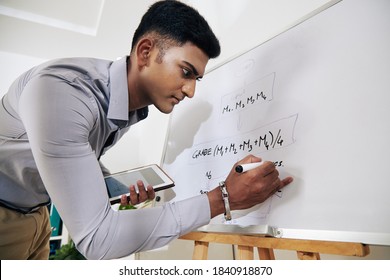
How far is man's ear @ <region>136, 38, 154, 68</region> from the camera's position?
0.62 metres

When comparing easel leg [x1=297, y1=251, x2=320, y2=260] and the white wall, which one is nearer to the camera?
easel leg [x1=297, y1=251, x2=320, y2=260]

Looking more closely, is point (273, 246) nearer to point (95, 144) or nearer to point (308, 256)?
point (308, 256)

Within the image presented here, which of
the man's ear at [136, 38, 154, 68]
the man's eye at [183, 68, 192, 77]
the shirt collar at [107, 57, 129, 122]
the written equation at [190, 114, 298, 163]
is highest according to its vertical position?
the man's ear at [136, 38, 154, 68]

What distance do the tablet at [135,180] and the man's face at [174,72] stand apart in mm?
210

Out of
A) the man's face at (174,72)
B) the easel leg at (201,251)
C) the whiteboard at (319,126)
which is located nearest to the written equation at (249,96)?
the whiteboard at (319,126)

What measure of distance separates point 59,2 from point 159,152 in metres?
0.91

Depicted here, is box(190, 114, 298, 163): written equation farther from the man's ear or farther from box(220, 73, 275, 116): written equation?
the man's ear

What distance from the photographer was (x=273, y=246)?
45 cm

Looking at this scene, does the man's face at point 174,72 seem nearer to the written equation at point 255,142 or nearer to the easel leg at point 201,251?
the written equation at point 255,142

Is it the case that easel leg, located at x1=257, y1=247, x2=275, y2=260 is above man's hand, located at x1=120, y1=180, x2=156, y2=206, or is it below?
below

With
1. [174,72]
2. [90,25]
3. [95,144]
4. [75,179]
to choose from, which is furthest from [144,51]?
[90,25]

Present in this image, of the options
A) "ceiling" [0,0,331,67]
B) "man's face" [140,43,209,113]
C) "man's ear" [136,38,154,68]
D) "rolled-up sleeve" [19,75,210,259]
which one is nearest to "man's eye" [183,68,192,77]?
"man's face" [140,43,209,113]
